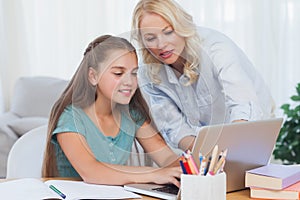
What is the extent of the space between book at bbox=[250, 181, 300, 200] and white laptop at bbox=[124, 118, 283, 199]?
0.06m

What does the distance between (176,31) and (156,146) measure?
281mm

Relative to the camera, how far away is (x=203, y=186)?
115cm

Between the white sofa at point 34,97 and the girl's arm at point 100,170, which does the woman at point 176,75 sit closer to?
the girl's arm at point 100,170

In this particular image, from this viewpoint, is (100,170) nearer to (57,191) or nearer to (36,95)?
(57,191)

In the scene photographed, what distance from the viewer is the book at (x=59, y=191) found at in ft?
4.17

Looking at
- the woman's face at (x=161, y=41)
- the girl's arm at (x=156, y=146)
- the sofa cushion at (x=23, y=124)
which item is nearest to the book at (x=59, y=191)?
the girl's arm at (x=156, y=146)

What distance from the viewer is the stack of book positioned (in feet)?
4.18

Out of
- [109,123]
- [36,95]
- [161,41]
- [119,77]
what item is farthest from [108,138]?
[36,95]

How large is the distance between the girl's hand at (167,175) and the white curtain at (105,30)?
212 centimetres

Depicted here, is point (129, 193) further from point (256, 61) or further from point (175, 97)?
point (256, 61)

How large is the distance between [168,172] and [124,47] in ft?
1.04

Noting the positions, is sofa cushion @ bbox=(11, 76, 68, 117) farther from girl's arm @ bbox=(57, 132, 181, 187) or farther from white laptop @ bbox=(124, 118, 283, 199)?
white laptop @ bbox=(124, 118, 283, 199)

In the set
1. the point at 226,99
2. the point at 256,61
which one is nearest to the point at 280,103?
the point at 256,61

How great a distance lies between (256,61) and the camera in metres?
3.55
